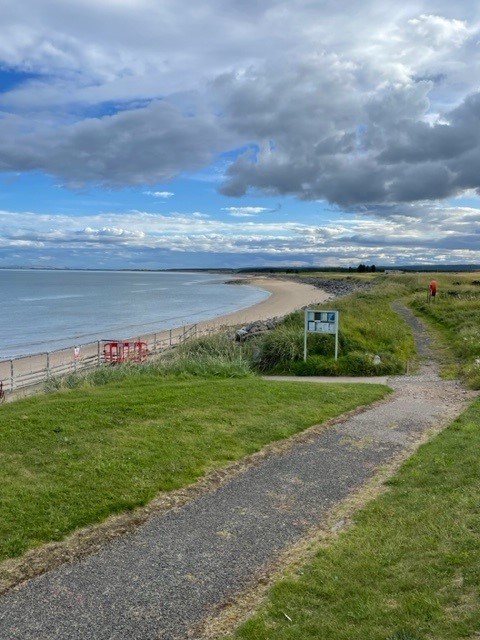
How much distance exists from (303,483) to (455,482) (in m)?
1.71

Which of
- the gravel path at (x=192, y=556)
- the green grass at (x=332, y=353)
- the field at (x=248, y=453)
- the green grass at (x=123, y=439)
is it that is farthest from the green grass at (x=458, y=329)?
the gravel path at (x=192, y=556)

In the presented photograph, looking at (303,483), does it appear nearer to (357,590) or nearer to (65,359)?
(357,590)

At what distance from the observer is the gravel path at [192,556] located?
4508 mm

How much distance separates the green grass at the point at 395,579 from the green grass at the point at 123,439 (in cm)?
231

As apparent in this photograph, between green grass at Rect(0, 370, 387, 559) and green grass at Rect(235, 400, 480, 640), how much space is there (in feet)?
7.59

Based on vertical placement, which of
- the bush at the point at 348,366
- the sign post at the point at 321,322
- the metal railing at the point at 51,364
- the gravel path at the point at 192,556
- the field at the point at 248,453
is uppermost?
the sign post at the point at 321,322

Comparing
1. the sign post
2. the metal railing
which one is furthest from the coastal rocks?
the sign post

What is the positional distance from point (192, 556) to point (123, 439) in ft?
10.8

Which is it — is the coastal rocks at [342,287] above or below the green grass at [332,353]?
below

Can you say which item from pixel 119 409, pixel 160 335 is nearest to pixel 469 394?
pixel 119 409

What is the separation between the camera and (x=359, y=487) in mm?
7324

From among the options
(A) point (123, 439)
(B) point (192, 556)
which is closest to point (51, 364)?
(A) point (123, 439)

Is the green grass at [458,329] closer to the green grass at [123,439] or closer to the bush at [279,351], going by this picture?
the green grass at [123,439]

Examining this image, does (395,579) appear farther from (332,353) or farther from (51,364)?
(51,364)
